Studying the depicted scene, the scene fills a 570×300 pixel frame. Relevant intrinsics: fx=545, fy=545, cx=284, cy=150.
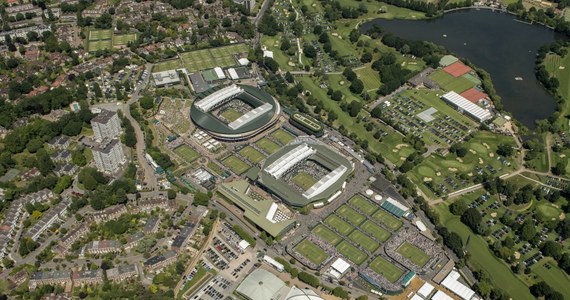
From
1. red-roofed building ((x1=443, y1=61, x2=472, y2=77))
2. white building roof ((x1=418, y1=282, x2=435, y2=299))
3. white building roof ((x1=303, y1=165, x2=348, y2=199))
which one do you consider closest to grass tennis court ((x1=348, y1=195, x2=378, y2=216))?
white building roof ((x1=303, y1=165, x2=348, y2=199))

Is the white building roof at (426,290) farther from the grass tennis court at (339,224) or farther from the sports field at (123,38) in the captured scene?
the sports field at (123,38)

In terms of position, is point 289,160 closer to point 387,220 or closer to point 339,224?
point 339,224

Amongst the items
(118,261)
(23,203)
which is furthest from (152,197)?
(23,203)

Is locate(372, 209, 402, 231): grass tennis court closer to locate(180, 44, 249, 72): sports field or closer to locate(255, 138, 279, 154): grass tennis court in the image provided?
locate(255, 138, 279, 154): grass tennis court

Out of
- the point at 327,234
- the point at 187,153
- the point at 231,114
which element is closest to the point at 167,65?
the point at 231,114

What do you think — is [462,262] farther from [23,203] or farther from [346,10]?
[346,10]

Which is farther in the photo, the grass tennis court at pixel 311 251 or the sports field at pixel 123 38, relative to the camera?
the sports field at pixel 123 38

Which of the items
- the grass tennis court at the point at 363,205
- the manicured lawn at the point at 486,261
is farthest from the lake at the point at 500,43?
the grass tennis court at the point at 363,205
